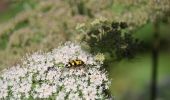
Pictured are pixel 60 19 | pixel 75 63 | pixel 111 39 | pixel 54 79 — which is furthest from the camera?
pixel 60 19

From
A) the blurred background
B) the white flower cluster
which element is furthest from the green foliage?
the white flower cluster

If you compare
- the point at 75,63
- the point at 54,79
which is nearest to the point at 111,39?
the point at 75,63

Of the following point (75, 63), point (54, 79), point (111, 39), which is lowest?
point (54, 79)

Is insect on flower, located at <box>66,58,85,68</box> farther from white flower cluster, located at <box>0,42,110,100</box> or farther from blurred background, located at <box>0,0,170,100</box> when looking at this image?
blurred background, located at <box>0,0,170,100</box>

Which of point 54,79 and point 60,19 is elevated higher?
point 60,19

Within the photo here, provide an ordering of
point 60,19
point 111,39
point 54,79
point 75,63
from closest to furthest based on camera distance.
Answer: point 54,79
point 75,63
point 111,39
point 60,19

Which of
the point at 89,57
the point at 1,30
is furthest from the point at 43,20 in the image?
the point at 89,57

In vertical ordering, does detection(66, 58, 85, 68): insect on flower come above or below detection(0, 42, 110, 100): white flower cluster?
above

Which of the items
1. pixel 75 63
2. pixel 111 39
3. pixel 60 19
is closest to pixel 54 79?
pixel 75 63

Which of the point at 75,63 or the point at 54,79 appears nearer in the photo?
the point at 54,79

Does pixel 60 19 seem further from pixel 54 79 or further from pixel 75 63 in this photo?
pixel 54 79
